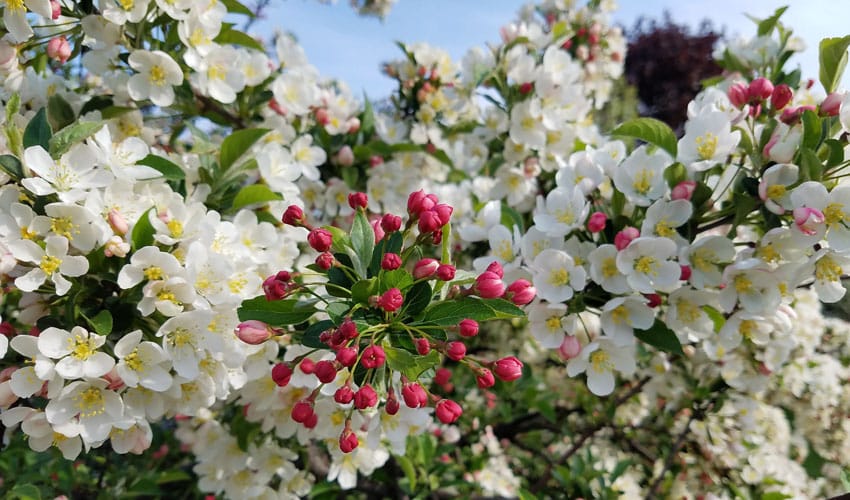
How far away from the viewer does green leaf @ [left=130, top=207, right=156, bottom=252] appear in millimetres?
1243

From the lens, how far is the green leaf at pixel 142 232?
124 cm

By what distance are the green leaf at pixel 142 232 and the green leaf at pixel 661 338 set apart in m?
1.18

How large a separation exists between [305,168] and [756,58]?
5.29 feet

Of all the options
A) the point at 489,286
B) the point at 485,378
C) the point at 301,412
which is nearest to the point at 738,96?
the point at 489,286

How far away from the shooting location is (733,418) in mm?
2338

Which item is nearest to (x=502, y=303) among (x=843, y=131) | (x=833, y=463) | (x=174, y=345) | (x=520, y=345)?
(x=174, y=345)

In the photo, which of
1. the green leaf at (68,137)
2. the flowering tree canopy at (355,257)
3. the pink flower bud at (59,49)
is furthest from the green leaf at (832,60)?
the pink flower bud at (59,49)

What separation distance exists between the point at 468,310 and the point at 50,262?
2.73ft

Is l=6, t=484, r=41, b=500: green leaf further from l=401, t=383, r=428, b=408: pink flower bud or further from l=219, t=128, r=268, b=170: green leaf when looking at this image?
l=401, t=383, r=428, b=408: pink flower bud

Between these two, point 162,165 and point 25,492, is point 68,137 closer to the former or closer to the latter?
point 162,165

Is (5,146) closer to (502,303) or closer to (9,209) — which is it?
(9,209)

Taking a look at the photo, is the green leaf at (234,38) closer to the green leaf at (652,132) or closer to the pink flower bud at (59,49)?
the pink flower bud at (59,49)

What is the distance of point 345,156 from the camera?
7.35 ft

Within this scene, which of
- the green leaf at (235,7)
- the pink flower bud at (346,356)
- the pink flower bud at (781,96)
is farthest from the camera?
the green leaf at (235,7)
